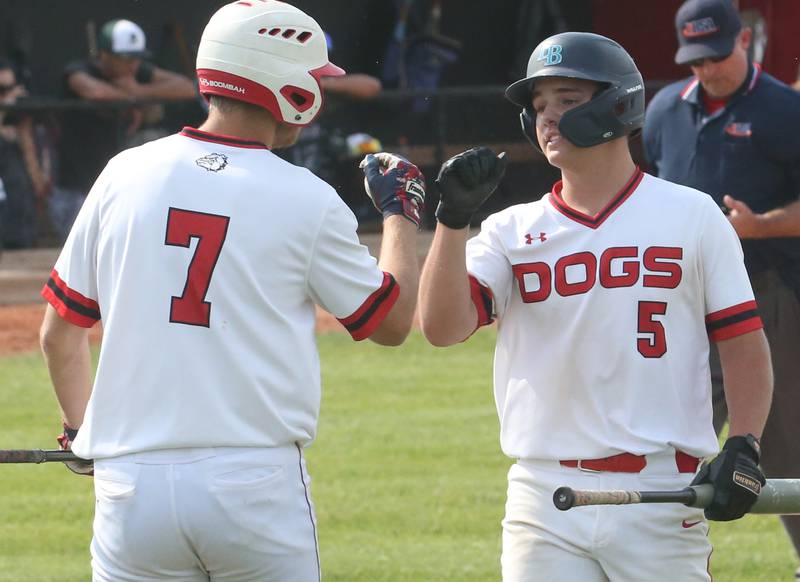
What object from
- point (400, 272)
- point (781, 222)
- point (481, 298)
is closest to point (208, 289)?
point (400, 272)

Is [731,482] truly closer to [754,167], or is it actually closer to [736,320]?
[736,320]

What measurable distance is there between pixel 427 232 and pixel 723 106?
975 centimetres

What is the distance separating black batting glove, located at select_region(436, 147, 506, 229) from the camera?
3.83 meters

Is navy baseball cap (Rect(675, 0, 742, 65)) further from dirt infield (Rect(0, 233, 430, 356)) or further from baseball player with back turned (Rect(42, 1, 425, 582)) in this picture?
dirt infield (Rect(0, 233, 430, 356))

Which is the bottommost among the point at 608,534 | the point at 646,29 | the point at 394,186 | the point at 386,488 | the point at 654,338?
the point at 386,488

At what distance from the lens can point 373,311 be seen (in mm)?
3656

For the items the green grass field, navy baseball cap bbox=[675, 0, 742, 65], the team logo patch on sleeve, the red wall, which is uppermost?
the red wall

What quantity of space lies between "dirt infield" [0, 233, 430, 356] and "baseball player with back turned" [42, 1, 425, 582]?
927 centimetres

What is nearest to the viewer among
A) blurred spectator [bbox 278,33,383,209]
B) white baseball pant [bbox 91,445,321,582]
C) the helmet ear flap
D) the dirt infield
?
white baseball pant [bbox 91,445,321,582]

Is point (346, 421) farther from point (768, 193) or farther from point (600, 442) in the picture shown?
point (600, 442)

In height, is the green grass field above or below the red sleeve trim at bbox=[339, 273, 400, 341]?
below

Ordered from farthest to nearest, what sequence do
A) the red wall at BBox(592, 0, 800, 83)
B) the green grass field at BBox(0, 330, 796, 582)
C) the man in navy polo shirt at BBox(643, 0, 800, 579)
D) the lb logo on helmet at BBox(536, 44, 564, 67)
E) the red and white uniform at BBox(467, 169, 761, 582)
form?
1. the red wall at BBox(592, 0, 800, 83)
2. the green grass field at BBox(0, 330, 796, 582)
3. the man in navy polo shirt at BBox(643, 0, 800, 579)
4. the lb logo on helmet at BBox(536, 44, 564, 67)
5. the red and white uniform at BBox(467, 169, 761, 582)

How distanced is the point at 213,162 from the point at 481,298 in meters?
0.84

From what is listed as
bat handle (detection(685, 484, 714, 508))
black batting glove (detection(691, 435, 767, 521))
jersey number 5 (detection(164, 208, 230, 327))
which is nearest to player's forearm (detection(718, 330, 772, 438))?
black batting glove (detection(691, 435, 767, 521))
